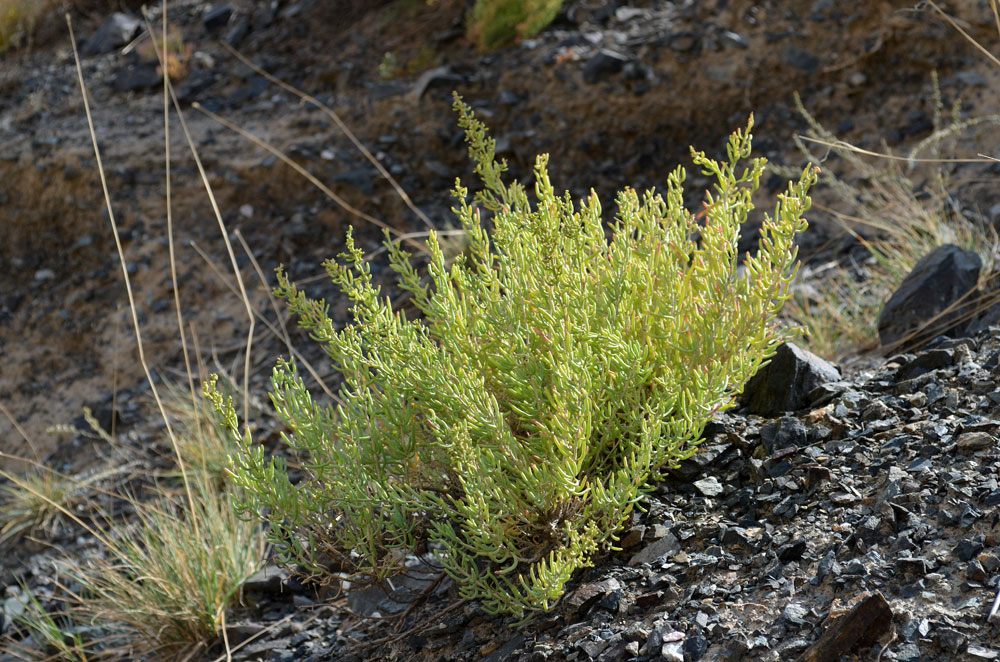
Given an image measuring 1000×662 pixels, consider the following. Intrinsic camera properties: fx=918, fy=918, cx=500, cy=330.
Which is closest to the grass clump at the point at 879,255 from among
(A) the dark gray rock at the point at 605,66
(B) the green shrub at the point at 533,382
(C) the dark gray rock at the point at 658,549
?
(B) the green shrub at the point at 533,382

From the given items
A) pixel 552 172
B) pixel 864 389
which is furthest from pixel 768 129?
pixel 864 389

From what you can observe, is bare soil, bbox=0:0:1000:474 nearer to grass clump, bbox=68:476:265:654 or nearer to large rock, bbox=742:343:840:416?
grass clump, bbox=68:476:265:654

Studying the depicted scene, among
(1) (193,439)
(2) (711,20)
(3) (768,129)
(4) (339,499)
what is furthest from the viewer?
(2) (711,20)

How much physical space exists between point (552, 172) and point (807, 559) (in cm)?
410

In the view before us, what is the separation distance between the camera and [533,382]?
1.87 metres

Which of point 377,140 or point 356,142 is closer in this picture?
point 356,142

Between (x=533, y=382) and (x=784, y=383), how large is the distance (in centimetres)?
98

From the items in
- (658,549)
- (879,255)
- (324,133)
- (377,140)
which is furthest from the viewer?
(324,133)

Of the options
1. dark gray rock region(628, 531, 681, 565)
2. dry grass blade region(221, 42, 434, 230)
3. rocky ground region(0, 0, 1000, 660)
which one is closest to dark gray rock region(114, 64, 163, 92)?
rocky ground region(0, 0, 1000, 660)

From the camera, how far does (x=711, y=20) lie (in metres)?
5.90

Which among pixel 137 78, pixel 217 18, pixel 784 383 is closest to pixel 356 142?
pixel 784 383

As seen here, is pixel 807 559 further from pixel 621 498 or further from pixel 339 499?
pixel 339 499

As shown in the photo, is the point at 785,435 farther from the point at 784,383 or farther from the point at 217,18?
the point at 217,18

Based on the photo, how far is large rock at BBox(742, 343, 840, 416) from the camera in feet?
8.26
